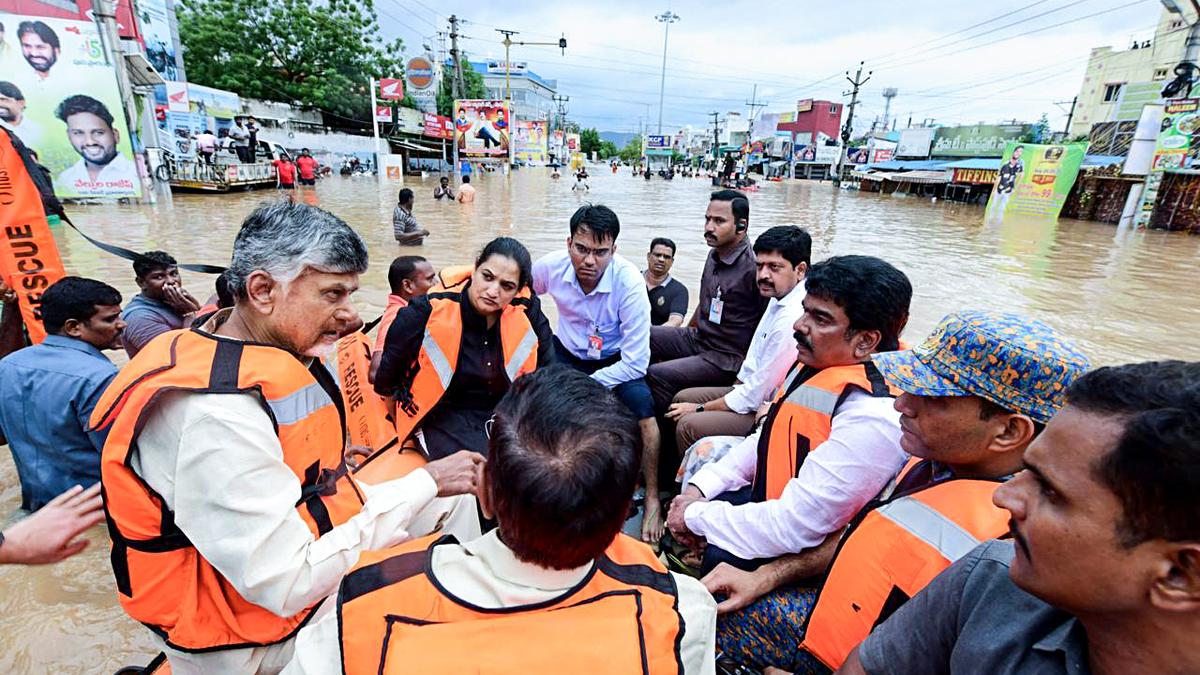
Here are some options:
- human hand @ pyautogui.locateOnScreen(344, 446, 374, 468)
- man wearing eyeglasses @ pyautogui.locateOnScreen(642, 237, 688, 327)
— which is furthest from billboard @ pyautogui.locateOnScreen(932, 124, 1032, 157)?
human hand @ pyautogui.locateOnScreen(344, 446, 374, 468)

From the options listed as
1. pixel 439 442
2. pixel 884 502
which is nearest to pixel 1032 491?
pixel 884 502

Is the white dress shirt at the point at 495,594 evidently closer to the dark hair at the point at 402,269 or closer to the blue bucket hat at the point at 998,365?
the blue bucket hat at the point at 998,365

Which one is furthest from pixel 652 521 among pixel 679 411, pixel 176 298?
pixel 176 298

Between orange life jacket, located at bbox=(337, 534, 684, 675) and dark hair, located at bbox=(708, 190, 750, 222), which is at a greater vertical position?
dark hair, located at bbox=(708, 190, 750, 222)

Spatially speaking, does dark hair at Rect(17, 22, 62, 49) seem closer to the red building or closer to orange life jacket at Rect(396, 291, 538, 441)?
orange life jacket at Rect(396, 291, 538, 441)

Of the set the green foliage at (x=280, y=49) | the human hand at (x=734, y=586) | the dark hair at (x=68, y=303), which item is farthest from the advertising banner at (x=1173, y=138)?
the green foliage at (x=280, y=49)

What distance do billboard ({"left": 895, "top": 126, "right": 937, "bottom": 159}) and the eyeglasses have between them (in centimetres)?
4567

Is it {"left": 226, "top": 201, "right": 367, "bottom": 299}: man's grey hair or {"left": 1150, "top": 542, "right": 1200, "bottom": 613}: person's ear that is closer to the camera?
{"left": 1150, "top": 542, "right": 1200, "bottom": 613}: person's ear

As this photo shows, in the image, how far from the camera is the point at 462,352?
8.70 ft

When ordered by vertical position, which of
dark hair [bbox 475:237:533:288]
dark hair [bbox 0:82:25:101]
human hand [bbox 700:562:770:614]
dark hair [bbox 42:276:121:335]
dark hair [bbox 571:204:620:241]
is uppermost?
dark hair [bbox 0:82:25:101]

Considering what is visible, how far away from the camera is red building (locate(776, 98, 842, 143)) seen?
5856 centimetres

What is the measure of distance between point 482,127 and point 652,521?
30.9 m

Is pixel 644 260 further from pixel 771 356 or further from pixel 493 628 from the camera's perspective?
pixel 493 628

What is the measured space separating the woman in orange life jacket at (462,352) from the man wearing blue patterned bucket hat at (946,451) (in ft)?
5.39
